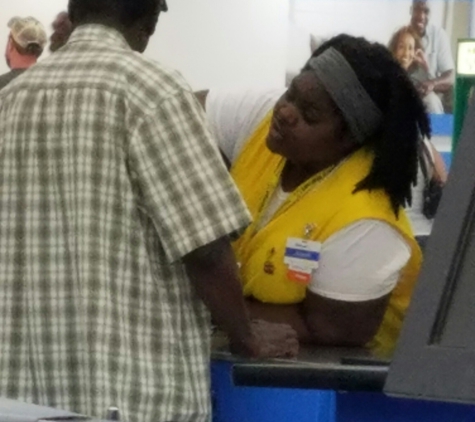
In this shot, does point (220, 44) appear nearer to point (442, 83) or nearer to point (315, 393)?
point (442, 83)

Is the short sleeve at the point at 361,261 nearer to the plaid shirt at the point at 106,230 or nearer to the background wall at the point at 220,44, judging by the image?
the plaid shirt at the point at 106,230

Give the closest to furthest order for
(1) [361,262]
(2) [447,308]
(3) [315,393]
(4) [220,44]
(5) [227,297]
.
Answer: (2) [447,308], (3) [315,393], (5) [227,297], (1) [361,262], (4) [220,44]

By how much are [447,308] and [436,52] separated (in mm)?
4079

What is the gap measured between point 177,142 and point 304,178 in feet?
1.49

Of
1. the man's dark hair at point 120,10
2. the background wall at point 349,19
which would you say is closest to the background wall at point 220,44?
the background wall at point 349,19

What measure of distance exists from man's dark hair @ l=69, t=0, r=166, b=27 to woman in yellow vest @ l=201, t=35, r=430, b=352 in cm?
33

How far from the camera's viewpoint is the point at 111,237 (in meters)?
1.43

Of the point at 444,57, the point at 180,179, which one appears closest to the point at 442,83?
the point at 444,57

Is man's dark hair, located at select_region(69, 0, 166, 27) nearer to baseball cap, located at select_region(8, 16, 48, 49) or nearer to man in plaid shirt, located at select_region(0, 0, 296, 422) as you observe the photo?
man in plaid shirt, located at select_region(0, 0, 296, 422)

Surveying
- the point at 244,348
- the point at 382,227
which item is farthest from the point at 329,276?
the point at 244,348

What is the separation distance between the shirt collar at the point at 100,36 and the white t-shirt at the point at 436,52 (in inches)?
126

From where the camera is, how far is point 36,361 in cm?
147

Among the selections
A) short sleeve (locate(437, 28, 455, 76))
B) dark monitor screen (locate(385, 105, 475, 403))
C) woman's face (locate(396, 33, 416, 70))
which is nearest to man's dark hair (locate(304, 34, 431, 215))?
dark monitor screen (locate(385, 105, 475, 403))

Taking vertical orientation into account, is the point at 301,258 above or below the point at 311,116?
below
